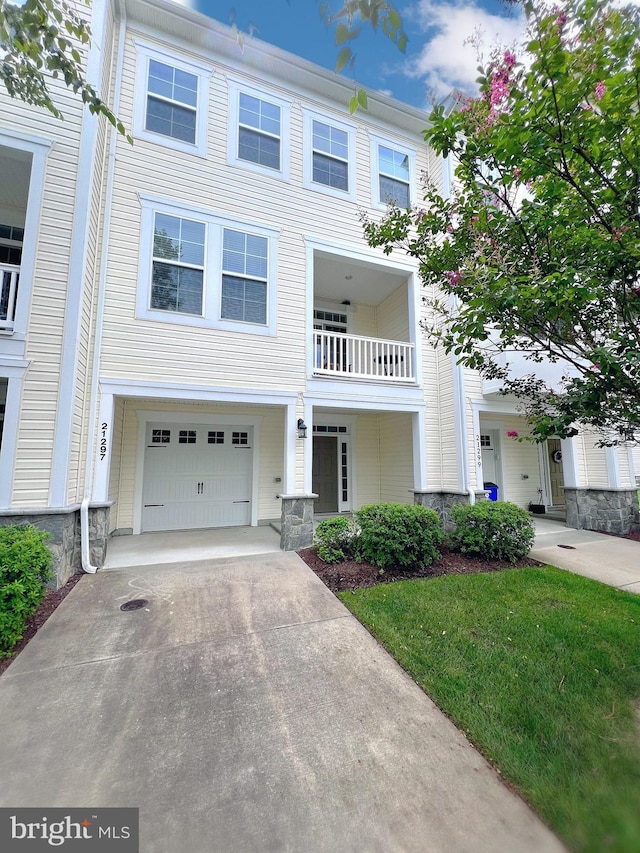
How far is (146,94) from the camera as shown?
666 cm

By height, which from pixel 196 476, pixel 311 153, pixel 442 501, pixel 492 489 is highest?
pixel 311 153

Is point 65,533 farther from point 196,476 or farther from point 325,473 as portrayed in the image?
point 325,473

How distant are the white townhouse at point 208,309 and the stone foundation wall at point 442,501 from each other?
4 cm

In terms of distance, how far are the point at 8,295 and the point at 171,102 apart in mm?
4884

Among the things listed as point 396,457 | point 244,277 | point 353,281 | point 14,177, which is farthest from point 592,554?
point 14,177

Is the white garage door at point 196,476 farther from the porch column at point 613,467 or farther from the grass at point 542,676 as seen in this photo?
the porch column at point 613,467

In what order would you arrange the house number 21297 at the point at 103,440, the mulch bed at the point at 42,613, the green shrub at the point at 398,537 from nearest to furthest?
the mulch bed at the point at 42,613
the green shrub at the point at 398,537
the house number 21297 at the point at 103,440

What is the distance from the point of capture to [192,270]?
657 centimetres

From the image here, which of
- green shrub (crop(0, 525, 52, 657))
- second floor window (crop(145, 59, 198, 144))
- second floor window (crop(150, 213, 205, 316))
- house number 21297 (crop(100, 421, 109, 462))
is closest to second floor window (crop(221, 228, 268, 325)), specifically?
second floor window (crop(150, 213, 205, 316))

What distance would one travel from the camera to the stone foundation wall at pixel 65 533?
461cm

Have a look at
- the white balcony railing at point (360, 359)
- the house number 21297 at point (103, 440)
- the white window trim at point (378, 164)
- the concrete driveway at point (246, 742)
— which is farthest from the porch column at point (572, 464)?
the house number 21297 at point (103, 440)

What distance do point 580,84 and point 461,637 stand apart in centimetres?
437

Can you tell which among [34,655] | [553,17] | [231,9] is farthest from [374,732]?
[553,17]

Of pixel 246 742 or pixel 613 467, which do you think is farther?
pixel 613 467
